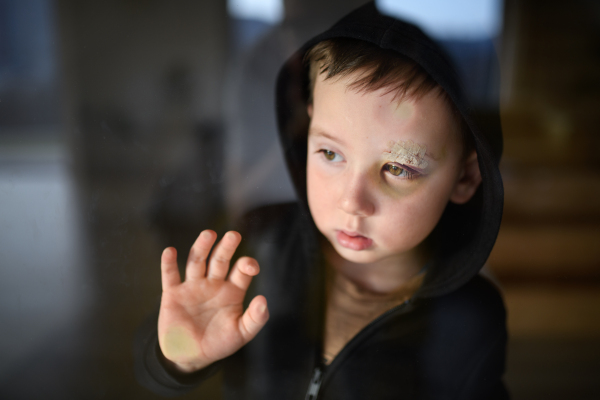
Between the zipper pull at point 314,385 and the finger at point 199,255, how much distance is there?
198 millimetres

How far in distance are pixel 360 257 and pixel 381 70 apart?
205 millimetres

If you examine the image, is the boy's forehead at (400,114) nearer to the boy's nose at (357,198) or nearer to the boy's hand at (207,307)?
the boy's nose at (357,198)

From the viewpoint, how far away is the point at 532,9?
381 millimetres

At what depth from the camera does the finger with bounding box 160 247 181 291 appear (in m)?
0.45

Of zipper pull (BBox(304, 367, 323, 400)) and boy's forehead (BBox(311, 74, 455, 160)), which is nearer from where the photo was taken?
boy's forehead (BBox(311, 74, 455, 160))

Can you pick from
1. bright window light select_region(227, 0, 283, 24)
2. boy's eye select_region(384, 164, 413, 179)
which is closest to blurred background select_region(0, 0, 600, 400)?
bright window light select_region(227, 0, 283, 24)

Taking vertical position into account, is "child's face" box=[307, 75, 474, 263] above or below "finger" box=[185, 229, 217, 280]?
above

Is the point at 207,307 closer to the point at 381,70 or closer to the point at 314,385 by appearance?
the point at 314,385

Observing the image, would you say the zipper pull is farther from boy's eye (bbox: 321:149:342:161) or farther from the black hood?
boy's eye (bbox: 321:149:342:161)

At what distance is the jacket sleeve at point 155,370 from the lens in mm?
472

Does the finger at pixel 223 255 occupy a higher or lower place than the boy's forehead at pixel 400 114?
lower

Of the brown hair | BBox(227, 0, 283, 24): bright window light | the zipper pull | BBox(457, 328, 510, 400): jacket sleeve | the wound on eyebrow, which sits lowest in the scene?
the zipper pull

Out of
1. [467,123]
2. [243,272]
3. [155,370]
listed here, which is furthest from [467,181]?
[155,370]

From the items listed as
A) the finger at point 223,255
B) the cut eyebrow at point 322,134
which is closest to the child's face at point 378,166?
the cut eyebrow at point 322,134
